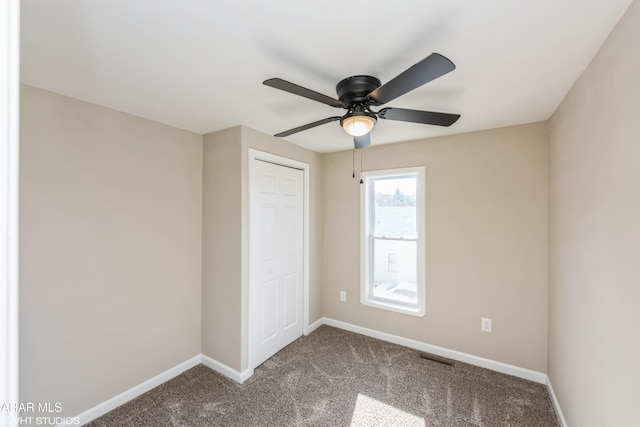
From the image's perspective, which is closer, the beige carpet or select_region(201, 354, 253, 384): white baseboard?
the beige carpet

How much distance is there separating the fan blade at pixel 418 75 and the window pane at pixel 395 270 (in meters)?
2.14

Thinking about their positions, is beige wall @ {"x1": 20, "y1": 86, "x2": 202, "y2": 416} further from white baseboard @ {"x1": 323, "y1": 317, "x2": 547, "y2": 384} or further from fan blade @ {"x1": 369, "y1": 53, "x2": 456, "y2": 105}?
fan blade @ {"x1": 369, "y1": 53, "x2": 456, "y2": 105}

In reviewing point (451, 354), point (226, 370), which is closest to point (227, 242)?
point (226, 370)

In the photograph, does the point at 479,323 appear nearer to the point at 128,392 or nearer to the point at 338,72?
the point at 338,72

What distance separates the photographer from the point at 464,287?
9.24ft

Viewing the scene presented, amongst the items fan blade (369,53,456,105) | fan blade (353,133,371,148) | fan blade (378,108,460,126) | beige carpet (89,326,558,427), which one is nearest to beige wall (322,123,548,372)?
beige carpet (89,326,558,427)

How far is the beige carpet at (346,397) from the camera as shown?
81.4 inches

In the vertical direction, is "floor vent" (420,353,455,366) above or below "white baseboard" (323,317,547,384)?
below

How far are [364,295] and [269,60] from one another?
A: 279cm

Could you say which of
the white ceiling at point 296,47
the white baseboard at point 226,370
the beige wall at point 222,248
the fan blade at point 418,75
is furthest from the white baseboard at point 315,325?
the fan blade at point 418,75

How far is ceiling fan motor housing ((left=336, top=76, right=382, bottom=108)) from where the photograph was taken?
5.13 ft

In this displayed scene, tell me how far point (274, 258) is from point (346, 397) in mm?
1437

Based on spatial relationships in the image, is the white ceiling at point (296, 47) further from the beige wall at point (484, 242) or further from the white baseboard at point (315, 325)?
the white baseboard at point (315, 325)

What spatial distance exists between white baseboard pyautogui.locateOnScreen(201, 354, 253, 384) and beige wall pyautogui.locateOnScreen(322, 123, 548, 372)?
158cm
